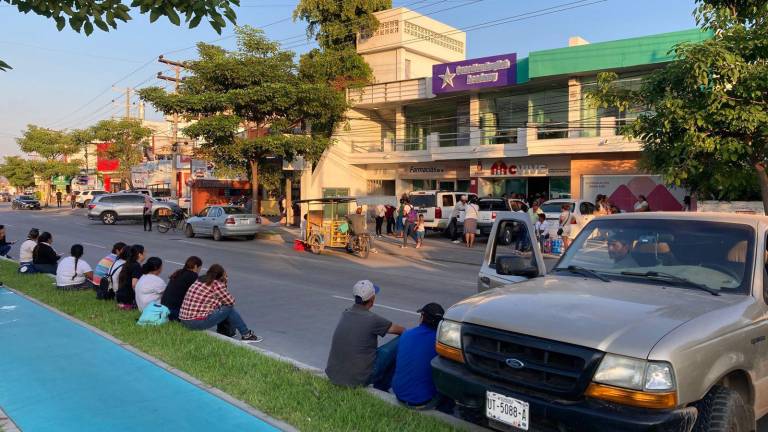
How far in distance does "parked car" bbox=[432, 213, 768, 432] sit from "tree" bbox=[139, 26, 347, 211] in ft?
76.2

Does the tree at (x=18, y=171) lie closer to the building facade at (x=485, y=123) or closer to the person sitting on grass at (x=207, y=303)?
the building facade at (x=485, y=123)

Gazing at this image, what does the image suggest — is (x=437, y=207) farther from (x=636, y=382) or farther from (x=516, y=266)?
(x=636, y=382)

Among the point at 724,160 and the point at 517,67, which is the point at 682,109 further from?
the point at 517,67

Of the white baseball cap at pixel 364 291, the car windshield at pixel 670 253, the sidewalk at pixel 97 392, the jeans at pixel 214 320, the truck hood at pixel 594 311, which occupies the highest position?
the car windshield at pixel 670 253

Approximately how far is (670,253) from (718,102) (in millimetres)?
6966

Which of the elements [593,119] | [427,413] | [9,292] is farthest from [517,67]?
[427,413]

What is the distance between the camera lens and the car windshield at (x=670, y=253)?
12.9 ft

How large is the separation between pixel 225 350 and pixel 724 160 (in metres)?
9.00

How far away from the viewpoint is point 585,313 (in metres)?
3.34

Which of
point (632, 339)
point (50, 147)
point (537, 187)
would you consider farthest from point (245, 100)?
point (50, 147)

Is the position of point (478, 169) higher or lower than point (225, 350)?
higher

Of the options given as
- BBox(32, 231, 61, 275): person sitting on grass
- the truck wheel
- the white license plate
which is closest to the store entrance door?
BBox(32, 231, 61, 275): person sitting on grass

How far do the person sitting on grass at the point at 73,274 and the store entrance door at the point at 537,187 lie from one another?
876 inches

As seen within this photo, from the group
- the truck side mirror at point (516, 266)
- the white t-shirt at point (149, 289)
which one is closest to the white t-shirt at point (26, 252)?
the white t-shirt at point (149, 289)
